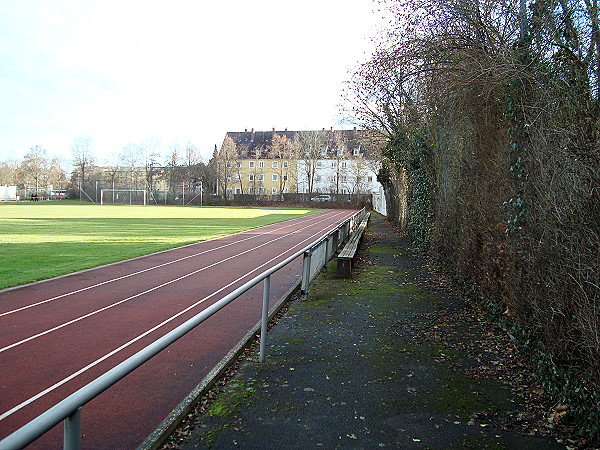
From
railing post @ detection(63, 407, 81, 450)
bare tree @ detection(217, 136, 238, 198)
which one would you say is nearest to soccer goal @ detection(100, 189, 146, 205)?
bare tree @ detection(217, 136, 238, 198)

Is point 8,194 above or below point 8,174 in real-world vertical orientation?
A: below

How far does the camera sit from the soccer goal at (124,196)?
7338 cm

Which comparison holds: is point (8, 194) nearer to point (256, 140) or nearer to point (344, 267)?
point (256, 140)

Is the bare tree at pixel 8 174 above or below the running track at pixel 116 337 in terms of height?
above

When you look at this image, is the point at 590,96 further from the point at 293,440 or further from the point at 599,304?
the point at 293,440

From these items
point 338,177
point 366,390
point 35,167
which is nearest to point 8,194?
point 35,167

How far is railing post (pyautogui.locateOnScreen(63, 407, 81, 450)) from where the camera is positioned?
2.09 meters

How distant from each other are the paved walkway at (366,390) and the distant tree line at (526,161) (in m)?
0.63

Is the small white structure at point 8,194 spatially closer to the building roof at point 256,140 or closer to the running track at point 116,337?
the building roof at point 256,140

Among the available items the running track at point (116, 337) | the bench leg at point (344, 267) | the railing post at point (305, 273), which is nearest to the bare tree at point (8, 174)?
the running track at point (116, 337)

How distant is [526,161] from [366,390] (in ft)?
9.35

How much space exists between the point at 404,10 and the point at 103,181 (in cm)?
7285

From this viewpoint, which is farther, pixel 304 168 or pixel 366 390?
pixel 304 168

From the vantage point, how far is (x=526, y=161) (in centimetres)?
522
